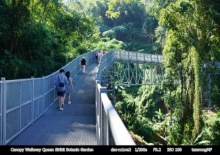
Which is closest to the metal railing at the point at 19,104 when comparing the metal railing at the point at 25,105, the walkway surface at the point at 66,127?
the metal railing at the point at 25,105

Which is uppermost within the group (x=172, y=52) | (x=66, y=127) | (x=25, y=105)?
(x=172, y=52)

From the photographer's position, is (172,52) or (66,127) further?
(172,52)

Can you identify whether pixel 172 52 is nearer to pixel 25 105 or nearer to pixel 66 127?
pixel 66 127

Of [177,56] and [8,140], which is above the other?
[177,56]

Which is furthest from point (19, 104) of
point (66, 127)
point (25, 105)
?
point (66, 127)

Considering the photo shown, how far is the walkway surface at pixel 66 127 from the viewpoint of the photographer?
27.7 feet

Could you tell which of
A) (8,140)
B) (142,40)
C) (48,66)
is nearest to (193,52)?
(48,66)

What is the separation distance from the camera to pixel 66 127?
10203mm

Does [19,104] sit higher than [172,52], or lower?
lower

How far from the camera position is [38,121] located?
445 inches

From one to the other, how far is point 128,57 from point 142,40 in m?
47.8

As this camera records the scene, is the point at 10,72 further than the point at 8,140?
Yes

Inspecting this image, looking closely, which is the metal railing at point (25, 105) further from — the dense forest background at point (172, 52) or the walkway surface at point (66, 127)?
the dense forest background at point (172, 52)

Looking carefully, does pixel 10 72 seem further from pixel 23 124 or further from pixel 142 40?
pixel 142 40
